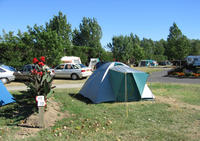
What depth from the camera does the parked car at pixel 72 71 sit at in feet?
53.0

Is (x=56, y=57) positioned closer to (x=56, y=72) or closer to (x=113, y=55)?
(x=56, y=72)

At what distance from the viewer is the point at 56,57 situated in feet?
62.6

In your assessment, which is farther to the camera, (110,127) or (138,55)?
(138,55)

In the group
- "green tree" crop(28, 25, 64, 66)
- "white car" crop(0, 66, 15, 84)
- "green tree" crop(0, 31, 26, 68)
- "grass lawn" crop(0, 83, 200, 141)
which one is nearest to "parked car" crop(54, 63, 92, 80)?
"green tree" crop(28, 25, 64, 66)

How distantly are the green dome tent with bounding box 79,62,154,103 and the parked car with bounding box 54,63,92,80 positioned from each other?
8051mm

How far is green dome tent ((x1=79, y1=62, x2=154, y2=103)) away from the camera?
24.4 ft

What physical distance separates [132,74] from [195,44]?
5476 cm

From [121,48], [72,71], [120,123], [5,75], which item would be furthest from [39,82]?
[121,48]

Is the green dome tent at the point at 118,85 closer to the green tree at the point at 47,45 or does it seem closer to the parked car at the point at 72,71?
the parked car at the point at 72,71

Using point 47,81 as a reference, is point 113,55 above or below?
above

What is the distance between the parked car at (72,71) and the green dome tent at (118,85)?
8.05 meters

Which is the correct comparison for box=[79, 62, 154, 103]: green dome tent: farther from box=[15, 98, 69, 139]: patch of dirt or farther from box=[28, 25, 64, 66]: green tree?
box=[28, 25, 64, 66]: green tree

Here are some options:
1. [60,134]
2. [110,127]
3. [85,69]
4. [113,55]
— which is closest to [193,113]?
[110,127]

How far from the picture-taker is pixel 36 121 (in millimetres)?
5012
